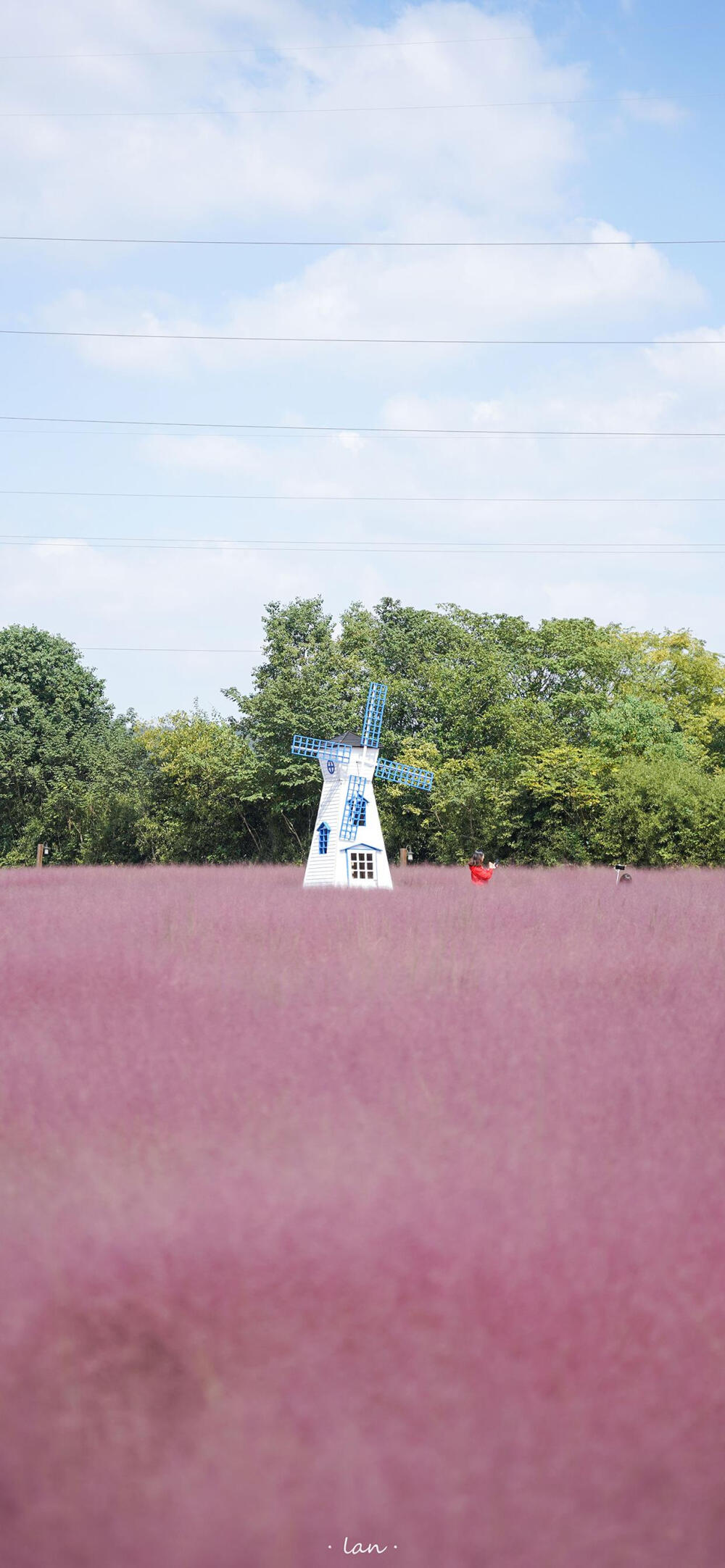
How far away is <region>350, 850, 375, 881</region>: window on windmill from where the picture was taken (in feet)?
67.1

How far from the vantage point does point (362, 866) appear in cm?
2048

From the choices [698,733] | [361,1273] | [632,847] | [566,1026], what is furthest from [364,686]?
[361,1273]

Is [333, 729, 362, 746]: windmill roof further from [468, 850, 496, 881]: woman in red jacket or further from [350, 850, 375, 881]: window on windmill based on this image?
[468, 850, 496, 881]: woman in red jacket

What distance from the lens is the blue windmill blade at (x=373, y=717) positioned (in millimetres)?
21531

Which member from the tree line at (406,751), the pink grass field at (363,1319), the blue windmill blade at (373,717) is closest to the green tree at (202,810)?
the tree line at (406,751)

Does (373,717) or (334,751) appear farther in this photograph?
(373,717)

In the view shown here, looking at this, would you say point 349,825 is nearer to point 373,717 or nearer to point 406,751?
point 373,717

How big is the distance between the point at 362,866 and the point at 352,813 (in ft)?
3.47

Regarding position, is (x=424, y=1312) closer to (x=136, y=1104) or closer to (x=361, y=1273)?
(x=361, y=1273)

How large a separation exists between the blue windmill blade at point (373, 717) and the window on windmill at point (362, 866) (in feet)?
7.06

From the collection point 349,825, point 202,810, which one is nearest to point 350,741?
point 349,825

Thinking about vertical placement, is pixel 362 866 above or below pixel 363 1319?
above

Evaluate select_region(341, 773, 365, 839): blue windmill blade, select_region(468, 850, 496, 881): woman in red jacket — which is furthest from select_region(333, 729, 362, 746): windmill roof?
select_region(468, 850, 496, 881): woman in red jacket

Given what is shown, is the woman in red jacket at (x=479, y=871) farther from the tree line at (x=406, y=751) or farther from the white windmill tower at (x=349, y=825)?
the tree line at (x=406, y=751)
